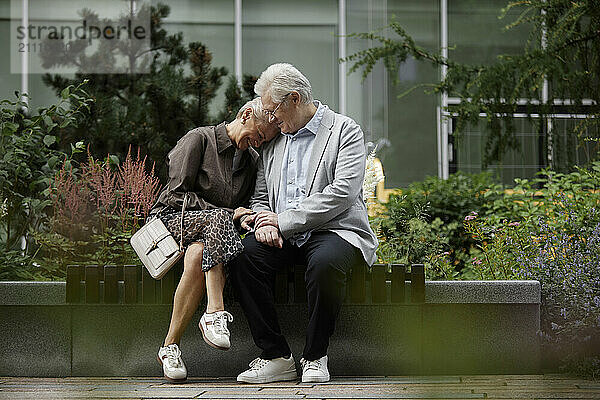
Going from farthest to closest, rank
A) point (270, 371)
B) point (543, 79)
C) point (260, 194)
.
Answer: point (543, 79) < point (260, 194) < point (270, 371)

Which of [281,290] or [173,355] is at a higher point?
[281,290]

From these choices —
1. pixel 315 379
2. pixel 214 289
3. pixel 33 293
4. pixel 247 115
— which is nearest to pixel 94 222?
pixel 33 293

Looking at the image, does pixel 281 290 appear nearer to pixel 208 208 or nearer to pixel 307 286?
pixel 307 286

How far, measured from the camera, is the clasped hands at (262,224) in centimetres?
315

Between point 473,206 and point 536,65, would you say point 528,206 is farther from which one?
point 536,65

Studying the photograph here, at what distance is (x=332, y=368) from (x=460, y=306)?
0.56 metres

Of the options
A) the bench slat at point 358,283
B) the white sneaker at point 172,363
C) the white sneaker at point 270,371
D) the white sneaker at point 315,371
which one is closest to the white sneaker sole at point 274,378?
the white sneaker at point 270,371

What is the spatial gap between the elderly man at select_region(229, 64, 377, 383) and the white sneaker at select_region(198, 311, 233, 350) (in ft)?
0.45

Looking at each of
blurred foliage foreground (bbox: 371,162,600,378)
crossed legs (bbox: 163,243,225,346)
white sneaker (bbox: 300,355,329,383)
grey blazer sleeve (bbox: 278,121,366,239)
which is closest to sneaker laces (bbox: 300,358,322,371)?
white sneaker (bbox: 300,355,329,383)

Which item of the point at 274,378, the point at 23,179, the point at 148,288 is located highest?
the point at 23,179

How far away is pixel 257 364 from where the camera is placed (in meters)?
3.11

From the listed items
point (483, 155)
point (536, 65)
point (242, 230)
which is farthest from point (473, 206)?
point (242, 230)

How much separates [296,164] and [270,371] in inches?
31.7

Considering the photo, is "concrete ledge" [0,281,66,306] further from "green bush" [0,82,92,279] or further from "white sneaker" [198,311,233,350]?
"white sneaker" [198,311,233,350]
